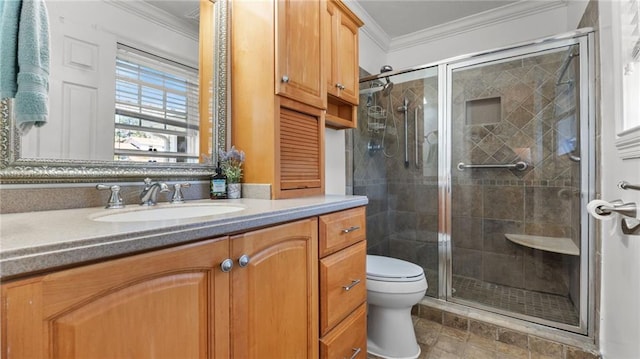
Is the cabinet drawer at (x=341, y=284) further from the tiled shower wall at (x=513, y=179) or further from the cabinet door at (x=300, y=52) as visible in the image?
the tiled shower wall at (x=513, y=179)

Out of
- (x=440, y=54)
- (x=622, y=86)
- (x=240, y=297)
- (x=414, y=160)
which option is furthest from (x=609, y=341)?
(x=440, y=54)

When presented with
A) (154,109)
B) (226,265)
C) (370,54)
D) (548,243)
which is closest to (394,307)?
(226,265)

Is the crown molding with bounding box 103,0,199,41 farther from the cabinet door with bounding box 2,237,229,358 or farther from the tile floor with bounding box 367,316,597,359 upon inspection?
the tile floor with bounding box 367,316,597,359

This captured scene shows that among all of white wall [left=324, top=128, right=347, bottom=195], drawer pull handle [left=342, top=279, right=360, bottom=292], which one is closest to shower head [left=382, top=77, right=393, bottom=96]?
white wall [left=324, top=128, right=347, bottom=195]

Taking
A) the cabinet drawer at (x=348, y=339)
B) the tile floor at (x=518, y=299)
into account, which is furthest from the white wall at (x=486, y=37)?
the cabinet drawer at (x=348, y=339)

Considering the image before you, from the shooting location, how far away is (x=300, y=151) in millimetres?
1455

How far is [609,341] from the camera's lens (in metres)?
1.31

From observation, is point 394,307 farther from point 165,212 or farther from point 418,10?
point 418,10

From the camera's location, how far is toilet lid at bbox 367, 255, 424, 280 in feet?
5.08

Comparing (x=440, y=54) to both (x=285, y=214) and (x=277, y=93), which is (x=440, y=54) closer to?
(x=277, y=93)

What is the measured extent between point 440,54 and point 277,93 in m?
2.18

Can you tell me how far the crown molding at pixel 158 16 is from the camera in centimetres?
108

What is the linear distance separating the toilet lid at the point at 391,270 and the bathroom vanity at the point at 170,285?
560 millimetres

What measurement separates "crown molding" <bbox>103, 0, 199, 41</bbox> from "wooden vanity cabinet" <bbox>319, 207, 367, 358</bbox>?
106cm
